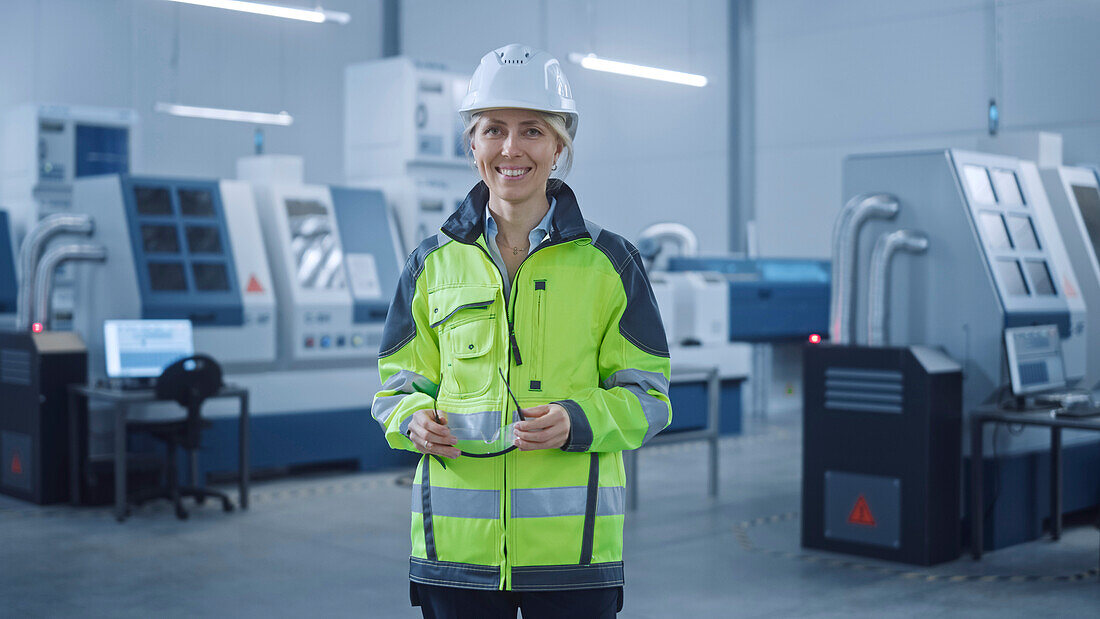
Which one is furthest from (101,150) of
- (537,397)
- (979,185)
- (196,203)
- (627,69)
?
(537,397)

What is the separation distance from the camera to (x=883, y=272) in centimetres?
527

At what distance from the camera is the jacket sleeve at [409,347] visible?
183 cm

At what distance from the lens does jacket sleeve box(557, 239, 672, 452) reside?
173 centimetres

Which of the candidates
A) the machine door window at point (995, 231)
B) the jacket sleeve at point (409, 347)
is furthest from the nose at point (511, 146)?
the machine door window at point (995, 231)

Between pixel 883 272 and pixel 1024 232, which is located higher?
pixel 1024 232

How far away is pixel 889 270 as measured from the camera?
529 cm

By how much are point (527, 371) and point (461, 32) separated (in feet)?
48.7

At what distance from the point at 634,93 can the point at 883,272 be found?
996cm

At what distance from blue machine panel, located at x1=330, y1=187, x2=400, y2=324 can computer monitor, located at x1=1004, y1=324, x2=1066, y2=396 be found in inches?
165

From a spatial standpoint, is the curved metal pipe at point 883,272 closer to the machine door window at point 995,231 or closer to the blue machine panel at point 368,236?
the machine door window at point 995,231

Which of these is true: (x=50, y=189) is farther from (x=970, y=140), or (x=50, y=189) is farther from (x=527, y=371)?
(x=527, y=371)

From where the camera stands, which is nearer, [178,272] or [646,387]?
[646,387]

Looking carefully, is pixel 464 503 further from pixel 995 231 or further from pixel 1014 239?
pixel 1014 239

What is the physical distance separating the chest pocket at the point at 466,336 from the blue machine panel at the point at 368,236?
605 cm
